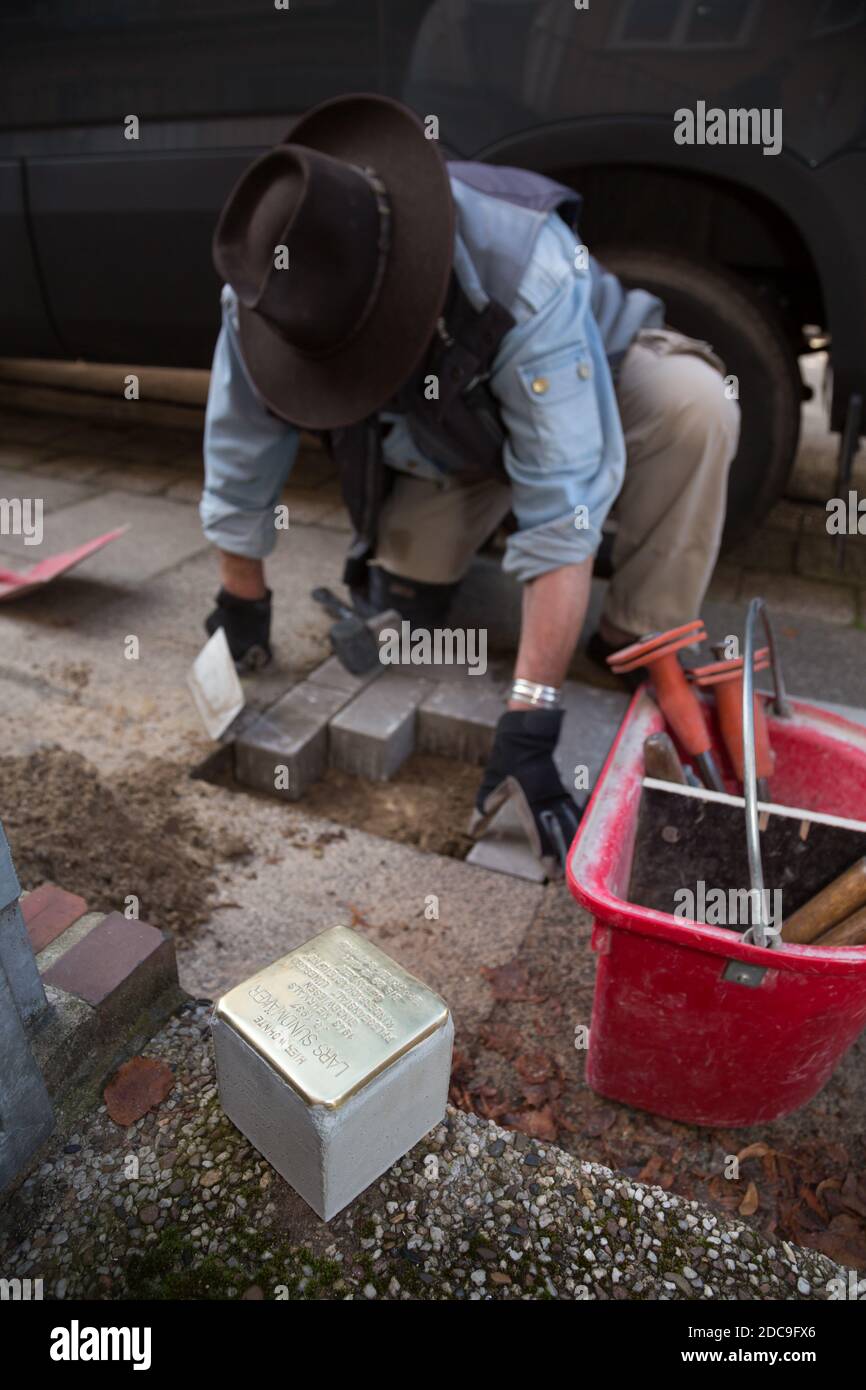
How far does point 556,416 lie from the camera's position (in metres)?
1.88

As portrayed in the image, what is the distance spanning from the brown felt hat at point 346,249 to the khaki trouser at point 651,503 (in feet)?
2.04

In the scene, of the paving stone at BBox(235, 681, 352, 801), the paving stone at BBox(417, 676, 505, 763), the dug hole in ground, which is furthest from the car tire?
the paving stone at BBox(235, 681, 352, 801)

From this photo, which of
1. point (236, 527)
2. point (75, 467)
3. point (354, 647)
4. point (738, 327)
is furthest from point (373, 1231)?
point (75, 467)

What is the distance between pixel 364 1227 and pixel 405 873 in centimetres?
91

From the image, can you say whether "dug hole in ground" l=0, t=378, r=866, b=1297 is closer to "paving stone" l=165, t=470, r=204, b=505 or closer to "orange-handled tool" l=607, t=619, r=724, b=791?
"orange-handled tool" l=607, t=619, r=724, b=791

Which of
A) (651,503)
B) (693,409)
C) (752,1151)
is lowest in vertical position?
(752,1151)

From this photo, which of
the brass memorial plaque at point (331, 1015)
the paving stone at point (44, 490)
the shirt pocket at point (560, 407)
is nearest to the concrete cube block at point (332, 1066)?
the brass memorial plaque at point (331, 1015)

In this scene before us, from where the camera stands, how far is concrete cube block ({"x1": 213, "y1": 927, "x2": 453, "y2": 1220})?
977mm

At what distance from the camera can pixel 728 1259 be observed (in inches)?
41.8

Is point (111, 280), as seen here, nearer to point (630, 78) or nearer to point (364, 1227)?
point (630, 78)

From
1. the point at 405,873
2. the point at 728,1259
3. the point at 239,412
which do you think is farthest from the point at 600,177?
the point at 728,1259

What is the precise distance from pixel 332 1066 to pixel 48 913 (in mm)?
590

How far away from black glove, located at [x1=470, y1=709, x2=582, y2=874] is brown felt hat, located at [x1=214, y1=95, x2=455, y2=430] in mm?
748

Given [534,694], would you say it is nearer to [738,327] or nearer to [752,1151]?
[752,1151]
